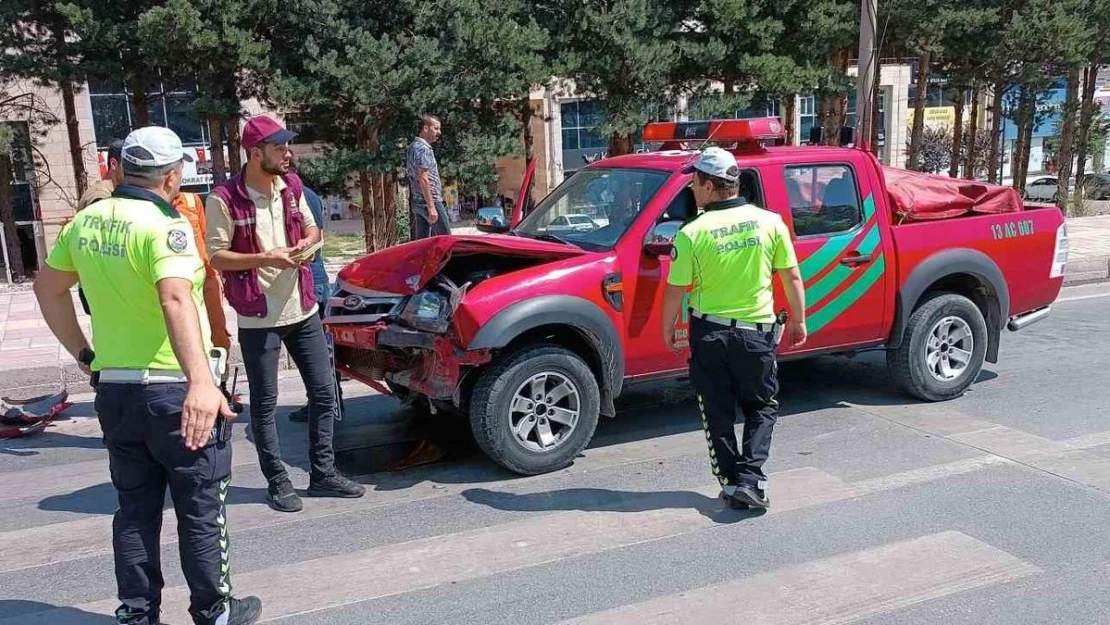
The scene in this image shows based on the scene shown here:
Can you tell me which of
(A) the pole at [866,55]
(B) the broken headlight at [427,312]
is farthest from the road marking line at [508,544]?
(A) the pole at [866,55]

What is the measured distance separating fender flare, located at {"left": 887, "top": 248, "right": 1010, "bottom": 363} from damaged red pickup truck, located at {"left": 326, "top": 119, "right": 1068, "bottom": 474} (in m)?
0.01

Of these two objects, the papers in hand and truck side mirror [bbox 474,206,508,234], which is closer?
the papers in hand

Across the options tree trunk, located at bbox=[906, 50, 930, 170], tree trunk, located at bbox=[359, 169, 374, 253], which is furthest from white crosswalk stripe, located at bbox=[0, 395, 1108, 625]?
tree trunk, located at bbox=[906, 50, 930, 170]

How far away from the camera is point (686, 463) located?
5.66 meters

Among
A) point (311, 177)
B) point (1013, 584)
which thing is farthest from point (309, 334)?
point (311, 177)

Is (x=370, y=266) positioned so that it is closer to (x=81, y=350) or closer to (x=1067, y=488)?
(x=81, y=350)

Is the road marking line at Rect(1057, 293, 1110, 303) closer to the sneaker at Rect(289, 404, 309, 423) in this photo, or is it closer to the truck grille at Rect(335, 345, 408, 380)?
the truck grille at Rect(335, 345, 408, 380)

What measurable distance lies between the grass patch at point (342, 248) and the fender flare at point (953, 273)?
13474mm

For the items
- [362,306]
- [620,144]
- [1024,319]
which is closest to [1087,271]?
[1024,319]

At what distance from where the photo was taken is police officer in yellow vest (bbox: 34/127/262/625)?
3.20m

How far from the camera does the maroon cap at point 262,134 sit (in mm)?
4680

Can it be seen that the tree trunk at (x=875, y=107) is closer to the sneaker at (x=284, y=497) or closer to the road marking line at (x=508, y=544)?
the road marking line at (x=508, y=544)

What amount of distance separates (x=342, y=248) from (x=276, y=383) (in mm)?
17783

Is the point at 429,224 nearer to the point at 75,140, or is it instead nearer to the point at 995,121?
the point at 75,140
